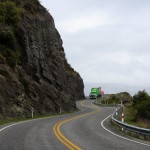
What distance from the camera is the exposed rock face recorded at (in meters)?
37.3

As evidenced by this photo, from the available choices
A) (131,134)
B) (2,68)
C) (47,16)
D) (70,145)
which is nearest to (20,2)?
(47,16)

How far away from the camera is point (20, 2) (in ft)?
175

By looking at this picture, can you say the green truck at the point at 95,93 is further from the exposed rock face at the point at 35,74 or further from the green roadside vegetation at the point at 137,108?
the exposed rock face at the point at 35,74

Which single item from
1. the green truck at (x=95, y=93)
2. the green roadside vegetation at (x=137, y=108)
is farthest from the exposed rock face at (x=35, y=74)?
the green truck at (x=95, y=93)

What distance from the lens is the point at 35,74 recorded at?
152ft

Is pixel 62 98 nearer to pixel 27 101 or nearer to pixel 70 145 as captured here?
pixel 27 101

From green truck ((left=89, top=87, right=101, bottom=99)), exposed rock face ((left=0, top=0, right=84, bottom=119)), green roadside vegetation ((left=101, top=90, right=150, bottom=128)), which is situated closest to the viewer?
green roadside vegetation ((left=101, top=90, right=150, bottom=128))

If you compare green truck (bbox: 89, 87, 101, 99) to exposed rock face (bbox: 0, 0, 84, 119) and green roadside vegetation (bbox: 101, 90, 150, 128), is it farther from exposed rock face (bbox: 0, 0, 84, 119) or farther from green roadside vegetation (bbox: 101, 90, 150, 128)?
exposed rock face (bbox: 0, 0, 84, 119)

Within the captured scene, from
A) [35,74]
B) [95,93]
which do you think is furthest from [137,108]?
[95,93]

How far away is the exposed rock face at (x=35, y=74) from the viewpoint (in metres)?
37.3

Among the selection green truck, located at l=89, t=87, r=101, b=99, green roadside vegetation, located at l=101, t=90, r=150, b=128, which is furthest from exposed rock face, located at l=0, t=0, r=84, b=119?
green truck, located at l=89, t=87, r=101, b=99

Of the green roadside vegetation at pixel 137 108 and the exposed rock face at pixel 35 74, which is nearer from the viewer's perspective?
the green roadside vegetation at pixel 137 108

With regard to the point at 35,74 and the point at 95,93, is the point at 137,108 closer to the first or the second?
the point at 35,74

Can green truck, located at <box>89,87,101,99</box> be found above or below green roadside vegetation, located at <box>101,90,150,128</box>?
above
